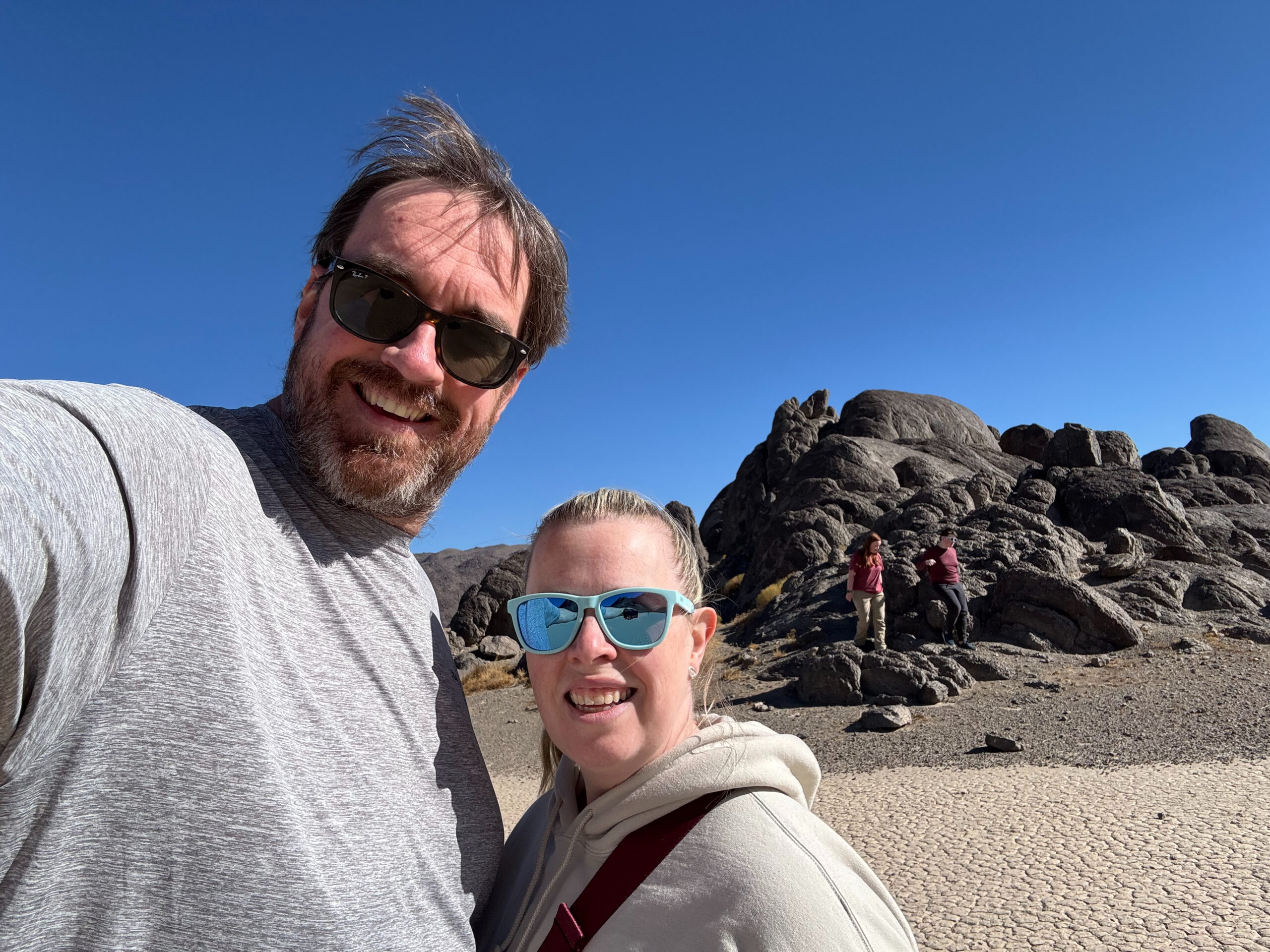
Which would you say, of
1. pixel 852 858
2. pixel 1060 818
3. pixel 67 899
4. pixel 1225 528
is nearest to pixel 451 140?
pixel 67 899

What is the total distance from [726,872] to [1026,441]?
46634 millimetres

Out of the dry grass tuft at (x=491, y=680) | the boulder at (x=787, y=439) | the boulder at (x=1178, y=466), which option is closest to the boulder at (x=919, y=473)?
the boulder at (x=787, y=439)

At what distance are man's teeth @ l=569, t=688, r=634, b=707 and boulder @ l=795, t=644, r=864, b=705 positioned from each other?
10.3 metres

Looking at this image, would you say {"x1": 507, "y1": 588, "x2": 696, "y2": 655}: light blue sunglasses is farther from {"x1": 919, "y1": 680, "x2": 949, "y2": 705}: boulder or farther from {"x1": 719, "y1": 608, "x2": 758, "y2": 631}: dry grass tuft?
{"x1": 719, "y1": 608, "x2": 758, "y2": 631}: dry grass tuft

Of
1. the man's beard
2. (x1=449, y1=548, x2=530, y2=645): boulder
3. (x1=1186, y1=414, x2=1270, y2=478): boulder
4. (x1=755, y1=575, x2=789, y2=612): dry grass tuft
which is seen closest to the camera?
the man's beard

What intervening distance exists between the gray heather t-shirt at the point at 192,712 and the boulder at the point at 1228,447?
42935mm

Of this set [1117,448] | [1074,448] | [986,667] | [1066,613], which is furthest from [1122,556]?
[1117,448]

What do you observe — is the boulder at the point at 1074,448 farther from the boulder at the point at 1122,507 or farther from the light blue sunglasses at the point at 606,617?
the light blue sunglasses at the point at 606,617

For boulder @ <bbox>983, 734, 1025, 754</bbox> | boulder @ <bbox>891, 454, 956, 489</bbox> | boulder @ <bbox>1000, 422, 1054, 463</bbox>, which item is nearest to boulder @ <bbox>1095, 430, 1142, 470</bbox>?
boulder @ <bbox>891, 454, 956, 489</bbox>

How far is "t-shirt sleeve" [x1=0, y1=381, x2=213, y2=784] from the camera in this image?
2.68 feet

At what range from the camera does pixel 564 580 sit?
169cm

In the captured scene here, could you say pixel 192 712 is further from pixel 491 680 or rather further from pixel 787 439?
pixel 787 439

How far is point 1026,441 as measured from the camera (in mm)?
42719

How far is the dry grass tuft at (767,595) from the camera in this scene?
22286 mm
